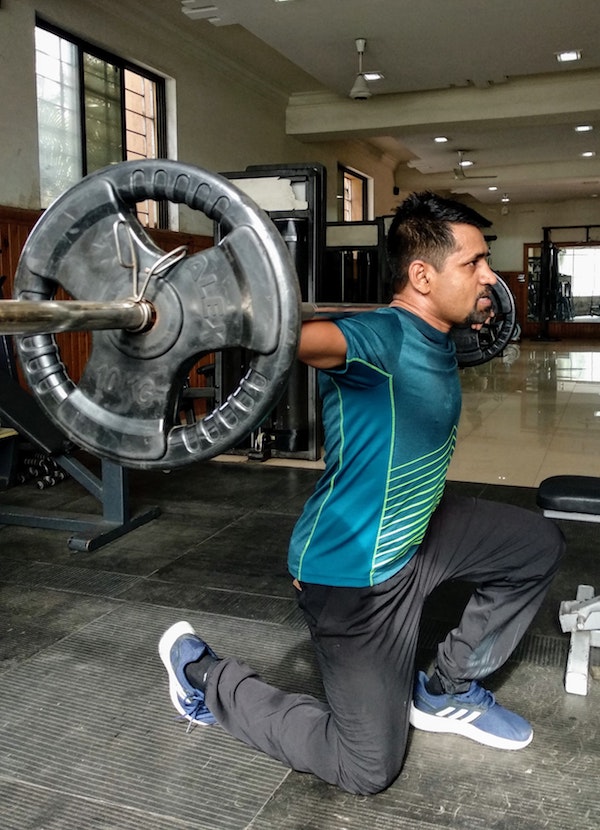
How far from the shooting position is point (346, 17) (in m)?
4.98

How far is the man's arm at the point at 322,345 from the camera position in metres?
1.10

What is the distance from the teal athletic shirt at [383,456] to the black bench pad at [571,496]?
26.7 inches

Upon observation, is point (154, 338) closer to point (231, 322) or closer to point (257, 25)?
point (231, 322)

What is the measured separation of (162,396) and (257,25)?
484cm

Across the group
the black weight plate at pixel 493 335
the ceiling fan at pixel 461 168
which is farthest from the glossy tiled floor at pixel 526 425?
the ceiling fan at pixel 461 168

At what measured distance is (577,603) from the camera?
2012 millimetres

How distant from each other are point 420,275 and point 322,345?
0.33 meters

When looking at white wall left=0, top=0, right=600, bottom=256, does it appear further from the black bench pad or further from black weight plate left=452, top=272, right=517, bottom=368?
the black bench pad

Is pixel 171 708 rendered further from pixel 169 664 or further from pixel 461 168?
pixel 461 168

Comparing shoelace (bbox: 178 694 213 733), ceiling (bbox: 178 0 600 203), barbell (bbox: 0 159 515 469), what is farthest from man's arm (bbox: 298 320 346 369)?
ceiling (bbox: 178 0 600 203)

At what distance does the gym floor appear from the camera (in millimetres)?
1345

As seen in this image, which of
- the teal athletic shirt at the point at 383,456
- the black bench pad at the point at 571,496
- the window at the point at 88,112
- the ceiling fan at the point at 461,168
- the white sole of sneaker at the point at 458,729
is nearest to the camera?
Result: the teal athletic shirt at the point at 383,456

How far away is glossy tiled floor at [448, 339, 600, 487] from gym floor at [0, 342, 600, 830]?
484 millimetres

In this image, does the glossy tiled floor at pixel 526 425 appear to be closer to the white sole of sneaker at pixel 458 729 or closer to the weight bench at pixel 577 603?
the weight bench at pixel 577 603
